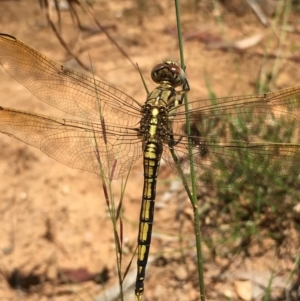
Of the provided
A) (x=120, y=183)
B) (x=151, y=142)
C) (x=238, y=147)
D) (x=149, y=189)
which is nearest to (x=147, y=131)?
(x=151, y=142)

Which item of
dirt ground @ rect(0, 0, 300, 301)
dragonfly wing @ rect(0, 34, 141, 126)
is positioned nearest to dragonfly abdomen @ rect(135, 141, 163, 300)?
dragonfly wing @ rect(0, 34, 141, 126)

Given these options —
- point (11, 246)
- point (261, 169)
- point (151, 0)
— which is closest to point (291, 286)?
Answer: point (261, 169)

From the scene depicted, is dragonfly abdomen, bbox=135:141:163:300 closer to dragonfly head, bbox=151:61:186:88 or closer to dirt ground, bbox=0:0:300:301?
dragonfly head, bbox=151:61:186:88

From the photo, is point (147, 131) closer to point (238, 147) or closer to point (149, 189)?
point (149, 189)

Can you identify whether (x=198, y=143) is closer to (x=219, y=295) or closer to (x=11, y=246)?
(x=219, y=295)

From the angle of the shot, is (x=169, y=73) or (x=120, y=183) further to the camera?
(x=120, y=183)

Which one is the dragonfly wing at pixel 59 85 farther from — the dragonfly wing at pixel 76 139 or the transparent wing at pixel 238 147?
the transparent wing at pixel 238 147
